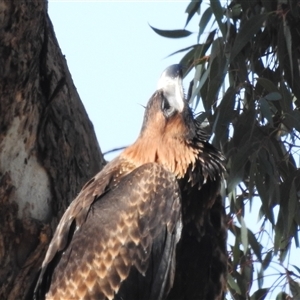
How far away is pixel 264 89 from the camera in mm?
4953

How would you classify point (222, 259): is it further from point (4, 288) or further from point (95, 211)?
point (4, 288)

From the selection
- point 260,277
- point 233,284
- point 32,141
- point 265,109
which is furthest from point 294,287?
point 32,141

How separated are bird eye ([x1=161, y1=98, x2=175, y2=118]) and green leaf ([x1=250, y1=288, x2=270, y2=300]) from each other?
1.33 m

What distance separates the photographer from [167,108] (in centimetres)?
412

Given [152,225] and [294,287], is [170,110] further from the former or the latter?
[294,287]

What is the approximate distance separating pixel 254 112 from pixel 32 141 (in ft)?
Result: 4.48

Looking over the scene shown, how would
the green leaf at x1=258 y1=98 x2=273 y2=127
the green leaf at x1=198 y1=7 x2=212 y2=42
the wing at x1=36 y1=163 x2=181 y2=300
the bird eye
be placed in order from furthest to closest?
1. the green leaf at x1=198 y1=7 x2=212 y2=42
2. the green leaf at x1=258 y1=98 x2=273 y2=127
3. the bird eye
4. the wing at x1=36 y1=163 x2=181 y2=300

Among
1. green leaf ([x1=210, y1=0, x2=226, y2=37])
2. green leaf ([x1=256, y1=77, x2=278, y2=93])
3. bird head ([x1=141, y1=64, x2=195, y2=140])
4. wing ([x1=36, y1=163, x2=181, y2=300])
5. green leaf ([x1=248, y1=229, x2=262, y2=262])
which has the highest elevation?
green leaf ([x1=210, y1=0, x2=226, y2=37])

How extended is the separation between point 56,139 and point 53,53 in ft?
1.08

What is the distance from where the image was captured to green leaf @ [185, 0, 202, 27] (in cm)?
510

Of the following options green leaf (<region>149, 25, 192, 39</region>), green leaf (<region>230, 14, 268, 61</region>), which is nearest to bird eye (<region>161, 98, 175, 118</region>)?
green leaf (<region>230, 14, 268, 61</region>)

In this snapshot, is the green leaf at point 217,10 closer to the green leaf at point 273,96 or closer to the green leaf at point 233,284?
the green leaf at point 273,96

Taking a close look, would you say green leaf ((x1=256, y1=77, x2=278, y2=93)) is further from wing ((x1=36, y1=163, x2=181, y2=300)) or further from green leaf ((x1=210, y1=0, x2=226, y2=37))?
wing ((x1=36, y1=163, x2=181, y2=300))

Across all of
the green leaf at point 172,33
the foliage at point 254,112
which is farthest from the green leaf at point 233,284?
the green leaf at point 172,33
